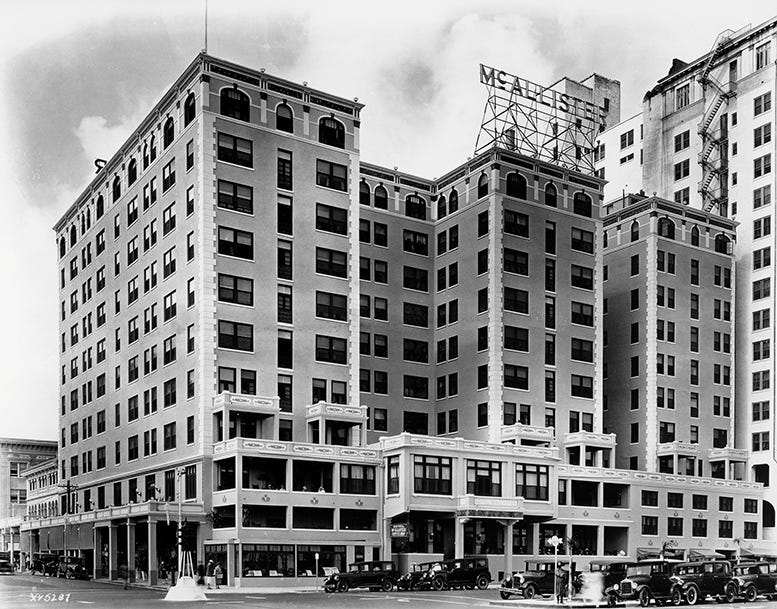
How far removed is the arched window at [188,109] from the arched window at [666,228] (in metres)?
48.0

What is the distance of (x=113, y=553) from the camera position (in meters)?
84.1

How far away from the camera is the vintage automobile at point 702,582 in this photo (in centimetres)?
4866

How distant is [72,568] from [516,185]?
51.4 metres

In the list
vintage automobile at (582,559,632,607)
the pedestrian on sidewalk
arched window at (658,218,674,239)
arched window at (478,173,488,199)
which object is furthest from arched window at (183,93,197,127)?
arched window at (658,218,674,239)

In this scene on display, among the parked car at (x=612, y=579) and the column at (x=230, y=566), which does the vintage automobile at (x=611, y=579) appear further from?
the column at (x=230, y=566)

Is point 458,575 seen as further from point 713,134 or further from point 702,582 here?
point 713,134

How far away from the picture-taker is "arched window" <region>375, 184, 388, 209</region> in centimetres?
9869

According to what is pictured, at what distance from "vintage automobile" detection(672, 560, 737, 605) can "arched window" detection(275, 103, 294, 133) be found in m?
49.4

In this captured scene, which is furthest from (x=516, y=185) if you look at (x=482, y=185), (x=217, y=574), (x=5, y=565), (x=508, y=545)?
(x=5, y=565)

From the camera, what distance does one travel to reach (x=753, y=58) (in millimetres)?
111000

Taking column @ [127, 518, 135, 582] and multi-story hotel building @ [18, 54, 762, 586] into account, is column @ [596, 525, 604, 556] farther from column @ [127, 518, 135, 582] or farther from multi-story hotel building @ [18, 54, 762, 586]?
column @ [127, 518, 135, 582]

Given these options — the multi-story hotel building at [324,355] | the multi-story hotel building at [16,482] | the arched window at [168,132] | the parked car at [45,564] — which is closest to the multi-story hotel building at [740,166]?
the multi-story hotel building at [324,355]

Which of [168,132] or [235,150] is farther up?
[168,132]

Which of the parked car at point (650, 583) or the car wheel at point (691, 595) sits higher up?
the parked car at point (650, 583)
